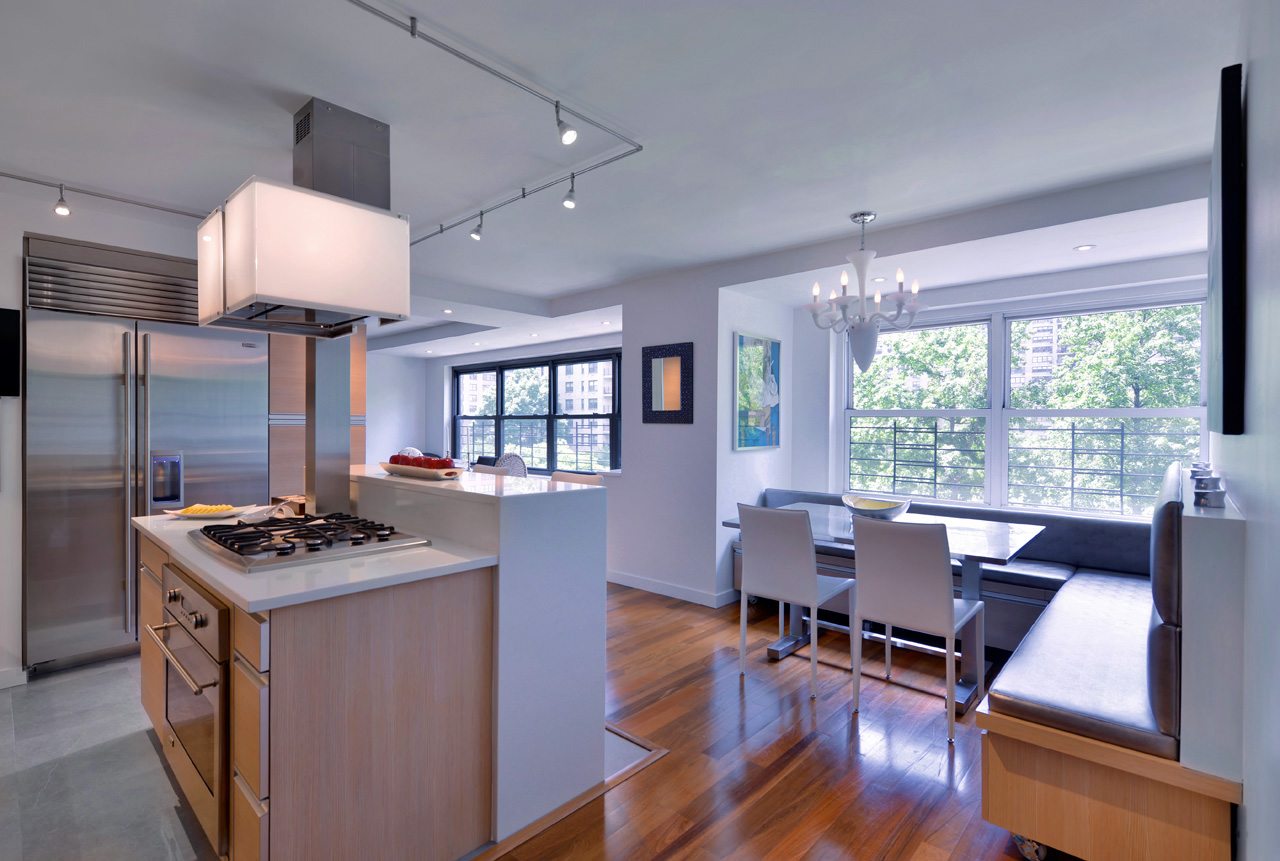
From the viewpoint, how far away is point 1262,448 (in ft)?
3.75

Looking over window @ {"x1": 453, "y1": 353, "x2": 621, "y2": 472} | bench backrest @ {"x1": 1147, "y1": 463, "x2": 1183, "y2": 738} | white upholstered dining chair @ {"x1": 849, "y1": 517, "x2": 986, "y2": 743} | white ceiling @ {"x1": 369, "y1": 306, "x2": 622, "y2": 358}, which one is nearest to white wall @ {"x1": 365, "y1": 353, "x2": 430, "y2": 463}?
white ceiling @ {"x1": 369, "y1": 306, "x2": 622, "y2": 358}

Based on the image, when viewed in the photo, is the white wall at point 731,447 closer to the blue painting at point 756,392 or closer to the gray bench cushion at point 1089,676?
the blue painting at point 756,392

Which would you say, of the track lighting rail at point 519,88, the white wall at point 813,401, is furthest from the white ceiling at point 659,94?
the white wall at point 813,401

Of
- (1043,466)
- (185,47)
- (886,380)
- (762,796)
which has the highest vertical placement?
(185,47)

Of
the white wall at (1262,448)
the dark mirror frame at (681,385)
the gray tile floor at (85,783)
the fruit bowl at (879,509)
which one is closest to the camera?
the white wall at (1262,448)

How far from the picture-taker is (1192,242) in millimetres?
3385

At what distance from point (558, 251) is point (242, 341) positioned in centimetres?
199

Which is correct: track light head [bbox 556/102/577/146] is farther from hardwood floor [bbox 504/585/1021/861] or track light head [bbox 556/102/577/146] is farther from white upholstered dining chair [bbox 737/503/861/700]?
hardwood floor [bbox 504/585/1021/861]

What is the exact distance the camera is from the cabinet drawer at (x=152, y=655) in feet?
7.36

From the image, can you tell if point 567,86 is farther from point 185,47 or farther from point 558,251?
point 558,251

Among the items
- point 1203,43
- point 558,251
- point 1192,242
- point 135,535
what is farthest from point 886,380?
point 135,535

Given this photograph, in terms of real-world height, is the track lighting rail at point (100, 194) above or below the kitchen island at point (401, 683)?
above

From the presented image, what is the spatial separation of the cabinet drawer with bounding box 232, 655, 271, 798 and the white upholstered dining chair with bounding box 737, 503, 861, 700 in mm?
2183

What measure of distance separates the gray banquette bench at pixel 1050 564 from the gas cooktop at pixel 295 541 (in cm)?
246
